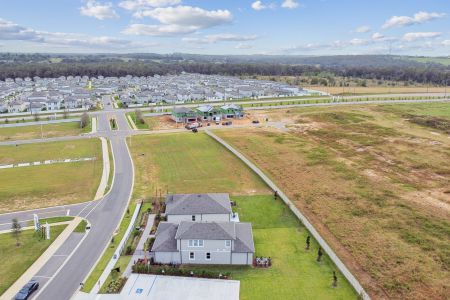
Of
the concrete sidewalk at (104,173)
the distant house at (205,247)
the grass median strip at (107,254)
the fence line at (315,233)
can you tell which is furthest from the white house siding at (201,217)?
the concrete sidewalk at (104,173)

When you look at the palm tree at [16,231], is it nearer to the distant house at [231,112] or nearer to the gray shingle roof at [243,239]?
the gray shingle roof at [243,239]

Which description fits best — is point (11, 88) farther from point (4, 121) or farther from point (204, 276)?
point (204, 276)

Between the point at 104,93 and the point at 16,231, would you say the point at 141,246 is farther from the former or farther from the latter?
the point at 104,93

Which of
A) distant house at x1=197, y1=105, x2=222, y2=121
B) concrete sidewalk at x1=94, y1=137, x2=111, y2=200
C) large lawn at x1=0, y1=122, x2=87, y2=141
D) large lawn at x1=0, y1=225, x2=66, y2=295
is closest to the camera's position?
large lawn at x1=0, y1=225, x2=66, y2=295

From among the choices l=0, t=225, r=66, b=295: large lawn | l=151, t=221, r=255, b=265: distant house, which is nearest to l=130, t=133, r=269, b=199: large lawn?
l=0, t=225, r=66, b=295: large lawn

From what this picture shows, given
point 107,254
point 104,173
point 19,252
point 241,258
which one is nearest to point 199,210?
point 241,258

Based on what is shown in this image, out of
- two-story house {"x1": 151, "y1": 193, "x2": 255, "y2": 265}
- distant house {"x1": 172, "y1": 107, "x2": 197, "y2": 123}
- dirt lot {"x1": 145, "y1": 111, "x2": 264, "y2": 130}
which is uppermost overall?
distant house {"x1": 172, "y1": 107, "x2": 197, "y2": 123}

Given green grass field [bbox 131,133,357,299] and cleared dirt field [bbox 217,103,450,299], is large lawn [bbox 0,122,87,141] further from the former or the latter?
cleared dirt field [bbox 217,103,450,299]
